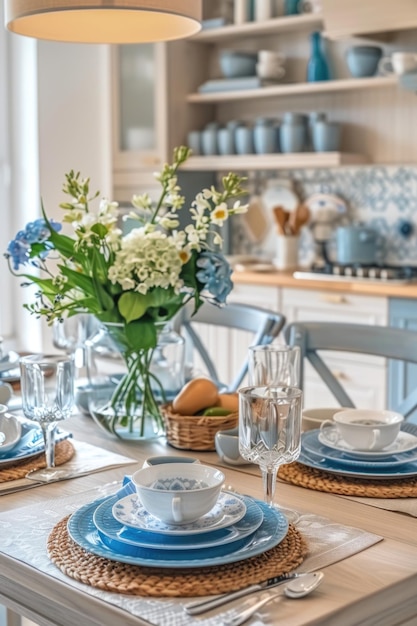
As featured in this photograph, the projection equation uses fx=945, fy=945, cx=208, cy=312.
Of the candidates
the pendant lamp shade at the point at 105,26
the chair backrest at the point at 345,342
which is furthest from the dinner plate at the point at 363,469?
the pendant lamp shade at the point at 105,26

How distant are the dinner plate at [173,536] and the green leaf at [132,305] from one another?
0.51 m

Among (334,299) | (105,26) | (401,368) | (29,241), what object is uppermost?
(105,26)

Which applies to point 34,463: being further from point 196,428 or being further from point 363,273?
point 363,273

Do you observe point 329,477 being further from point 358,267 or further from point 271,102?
point 271,102

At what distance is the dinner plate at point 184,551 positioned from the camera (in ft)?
3.59

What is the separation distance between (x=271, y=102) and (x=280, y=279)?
107cm

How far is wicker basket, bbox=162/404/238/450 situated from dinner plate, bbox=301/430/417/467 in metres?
0.15

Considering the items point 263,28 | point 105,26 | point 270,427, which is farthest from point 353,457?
point 263,28

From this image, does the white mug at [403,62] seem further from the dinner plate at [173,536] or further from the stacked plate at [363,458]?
the dinner plate at [173,536]

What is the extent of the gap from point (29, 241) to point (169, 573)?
836 millimetres

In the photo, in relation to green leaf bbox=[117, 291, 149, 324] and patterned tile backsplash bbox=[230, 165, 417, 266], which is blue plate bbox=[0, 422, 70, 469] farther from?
patterned tile backsplash bbox=[230, 165, 417, 266]

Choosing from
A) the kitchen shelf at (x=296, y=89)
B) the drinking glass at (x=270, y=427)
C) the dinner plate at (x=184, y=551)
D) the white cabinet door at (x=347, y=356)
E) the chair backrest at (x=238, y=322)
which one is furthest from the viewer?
the kitchen shelf at (x=296, y=89)

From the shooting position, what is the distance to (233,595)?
40.7 inches

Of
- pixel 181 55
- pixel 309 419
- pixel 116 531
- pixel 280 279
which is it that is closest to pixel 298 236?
pixel 280 279
